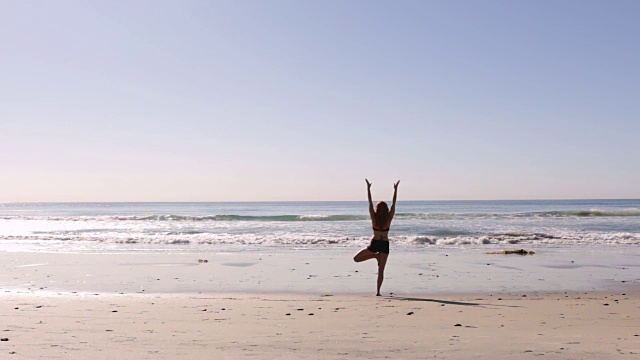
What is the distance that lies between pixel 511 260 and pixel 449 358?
11.2m

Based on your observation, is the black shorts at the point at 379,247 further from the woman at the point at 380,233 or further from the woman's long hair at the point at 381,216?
the woman's long hair at the point at 381,216

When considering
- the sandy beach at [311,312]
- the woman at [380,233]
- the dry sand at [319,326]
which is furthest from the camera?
the woman at [380,233]

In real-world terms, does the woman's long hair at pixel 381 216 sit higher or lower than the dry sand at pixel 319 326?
higher

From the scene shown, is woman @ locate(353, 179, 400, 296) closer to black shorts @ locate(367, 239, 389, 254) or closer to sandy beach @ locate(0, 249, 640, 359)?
black shorts @ locate(367, 239, 389, 254)

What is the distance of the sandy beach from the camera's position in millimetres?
5801

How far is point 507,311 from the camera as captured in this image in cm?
819

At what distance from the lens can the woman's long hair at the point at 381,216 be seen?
32.7 ft

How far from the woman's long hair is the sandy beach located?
4.14ft

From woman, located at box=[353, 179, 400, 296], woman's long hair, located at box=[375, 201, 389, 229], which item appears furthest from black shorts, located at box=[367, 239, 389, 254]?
woman's long hair, located at box=[375, 201, 389, 229]

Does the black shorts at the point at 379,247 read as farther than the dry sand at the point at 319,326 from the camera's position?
Yes

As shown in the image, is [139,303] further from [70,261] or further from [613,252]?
[613,252]

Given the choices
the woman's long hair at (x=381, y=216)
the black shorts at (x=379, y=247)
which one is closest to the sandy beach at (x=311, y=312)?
the black shorts at (x=379, y=247)

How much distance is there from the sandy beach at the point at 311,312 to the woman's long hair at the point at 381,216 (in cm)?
126

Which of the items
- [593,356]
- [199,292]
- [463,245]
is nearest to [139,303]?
[199,292]
